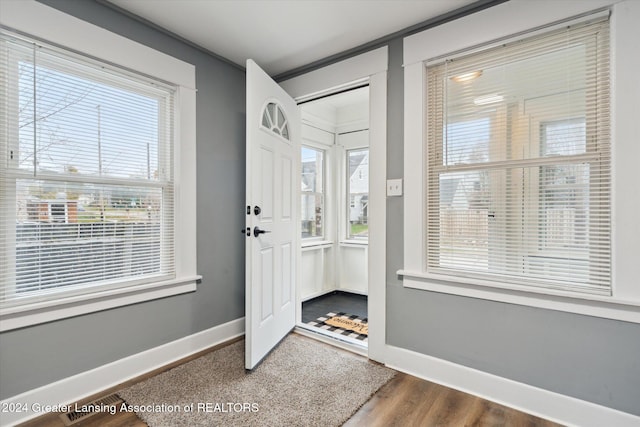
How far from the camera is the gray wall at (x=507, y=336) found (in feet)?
5.07

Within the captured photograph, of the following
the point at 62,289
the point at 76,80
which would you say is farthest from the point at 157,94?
the point at 62,289

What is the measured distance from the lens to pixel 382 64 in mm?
2271

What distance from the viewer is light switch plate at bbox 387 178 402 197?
7.19 feet

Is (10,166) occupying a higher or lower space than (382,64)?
lower

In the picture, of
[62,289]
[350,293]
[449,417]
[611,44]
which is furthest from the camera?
[350,293]

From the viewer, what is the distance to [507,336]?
182cm

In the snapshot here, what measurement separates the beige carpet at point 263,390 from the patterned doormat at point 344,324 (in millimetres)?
454

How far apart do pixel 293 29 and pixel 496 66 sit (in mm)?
1360

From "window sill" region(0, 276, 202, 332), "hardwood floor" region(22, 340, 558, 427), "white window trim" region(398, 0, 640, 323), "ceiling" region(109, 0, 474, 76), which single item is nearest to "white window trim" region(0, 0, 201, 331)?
"window sill" region(0, 276, 202, 332)

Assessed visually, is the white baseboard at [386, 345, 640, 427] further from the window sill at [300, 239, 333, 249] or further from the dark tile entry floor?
the window sill at [300, 239, 333, 249]

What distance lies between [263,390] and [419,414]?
0.92 m

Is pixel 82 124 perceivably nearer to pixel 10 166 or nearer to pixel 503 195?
pixel 10 166

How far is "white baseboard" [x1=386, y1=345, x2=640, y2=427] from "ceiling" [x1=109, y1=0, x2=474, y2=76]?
226 cm

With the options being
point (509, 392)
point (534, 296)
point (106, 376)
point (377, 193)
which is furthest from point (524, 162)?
point (106, 376)
